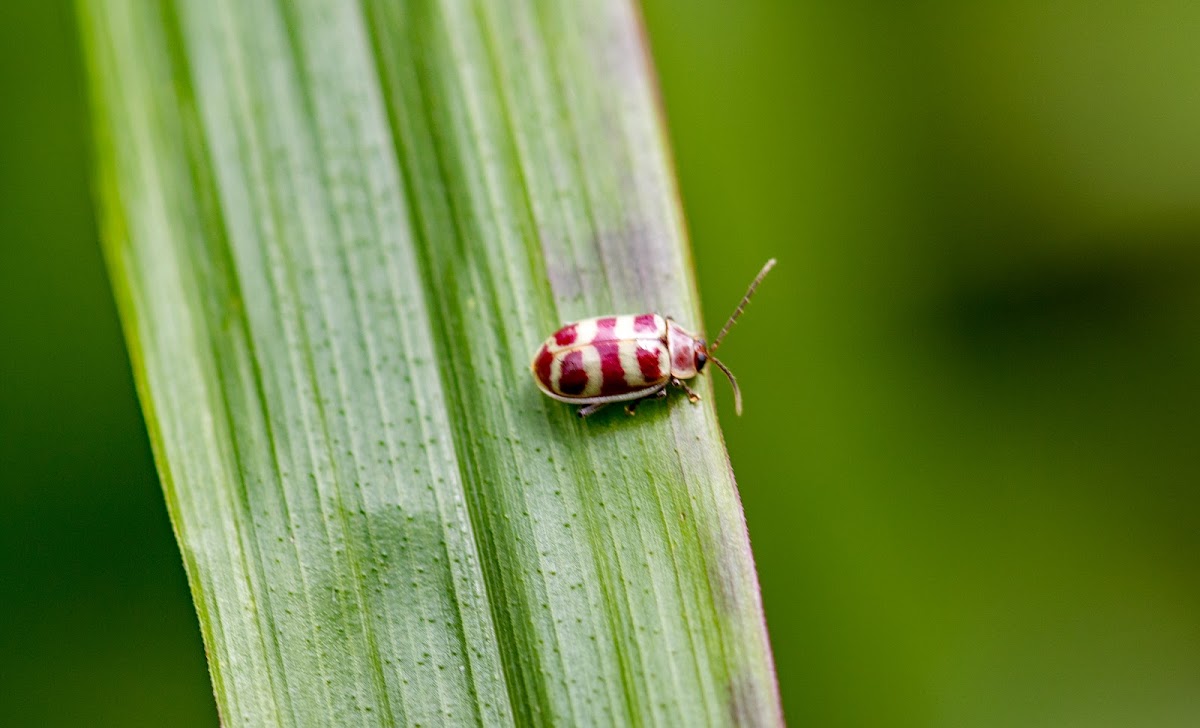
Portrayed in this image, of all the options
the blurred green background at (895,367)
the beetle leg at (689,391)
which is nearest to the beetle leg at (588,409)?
the beetle leg at (689,391)

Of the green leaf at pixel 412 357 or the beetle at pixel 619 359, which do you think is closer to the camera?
the green leaf at pixel 412 357

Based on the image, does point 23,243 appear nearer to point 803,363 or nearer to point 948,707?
point 803,363

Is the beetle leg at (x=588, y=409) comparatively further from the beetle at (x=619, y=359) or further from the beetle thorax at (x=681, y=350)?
the beetle thorax at (x=681, y=350)

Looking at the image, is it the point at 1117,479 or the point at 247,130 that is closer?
the point at 247,130

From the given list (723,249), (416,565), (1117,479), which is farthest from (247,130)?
(1117,479)

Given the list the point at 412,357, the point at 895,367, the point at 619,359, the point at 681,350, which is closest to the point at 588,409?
the point at 619,359

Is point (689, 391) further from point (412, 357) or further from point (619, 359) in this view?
point (412, 357)

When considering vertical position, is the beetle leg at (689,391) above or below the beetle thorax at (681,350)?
below
